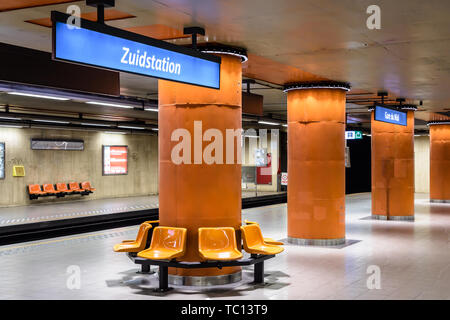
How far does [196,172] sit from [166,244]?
110 cm

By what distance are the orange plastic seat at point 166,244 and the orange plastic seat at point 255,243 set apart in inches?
35.7

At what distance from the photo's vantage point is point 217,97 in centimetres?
770

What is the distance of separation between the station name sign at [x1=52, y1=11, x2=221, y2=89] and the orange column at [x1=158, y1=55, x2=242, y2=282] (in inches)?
51.7

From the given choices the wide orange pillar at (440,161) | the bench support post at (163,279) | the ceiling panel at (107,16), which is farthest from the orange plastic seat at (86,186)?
the ceiling panel at (107,16)

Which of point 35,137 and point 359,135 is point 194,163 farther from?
point 35,137

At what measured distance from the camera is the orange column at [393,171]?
53.6 feet

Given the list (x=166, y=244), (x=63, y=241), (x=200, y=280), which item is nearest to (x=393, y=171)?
(x=63, y=241)

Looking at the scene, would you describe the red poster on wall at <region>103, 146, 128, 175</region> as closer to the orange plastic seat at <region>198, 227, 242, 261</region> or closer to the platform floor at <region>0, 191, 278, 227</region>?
the platform floor at <region>0, 191, 278, 227</region>

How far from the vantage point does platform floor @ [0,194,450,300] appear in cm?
704

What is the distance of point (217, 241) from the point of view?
7.45m

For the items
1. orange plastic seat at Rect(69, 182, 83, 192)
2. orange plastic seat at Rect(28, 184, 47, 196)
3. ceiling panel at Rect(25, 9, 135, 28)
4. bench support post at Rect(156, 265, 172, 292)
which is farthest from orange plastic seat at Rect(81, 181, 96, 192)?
ceiling panel at Rect(25, 9, 135, 28)

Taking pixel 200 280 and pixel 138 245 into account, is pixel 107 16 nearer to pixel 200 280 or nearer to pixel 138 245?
pixel 138 245

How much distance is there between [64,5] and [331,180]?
7135 millimetres

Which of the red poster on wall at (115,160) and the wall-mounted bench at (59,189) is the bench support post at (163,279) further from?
the red poster on wall at (115,160)
